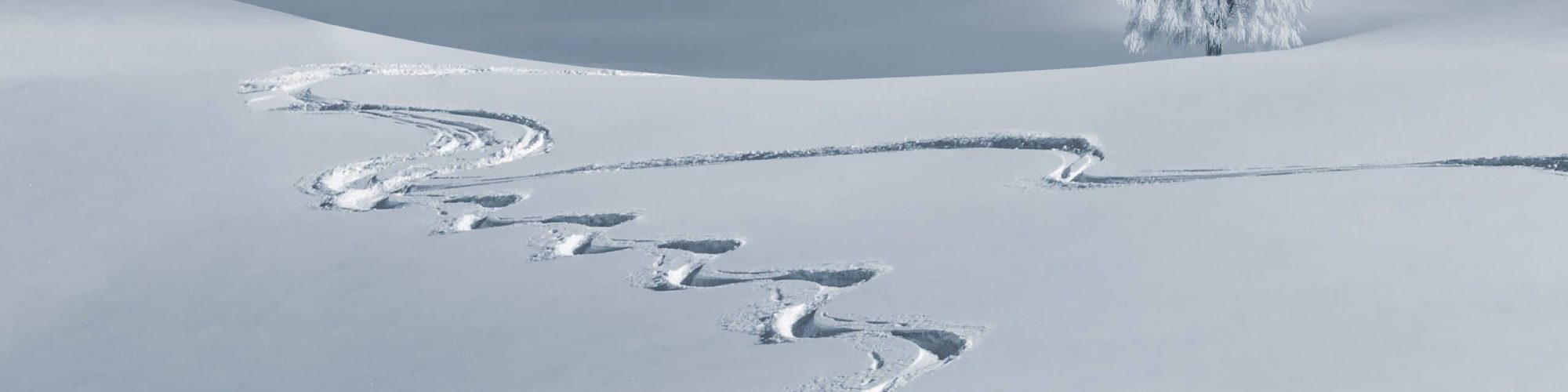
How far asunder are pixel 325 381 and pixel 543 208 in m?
2.70

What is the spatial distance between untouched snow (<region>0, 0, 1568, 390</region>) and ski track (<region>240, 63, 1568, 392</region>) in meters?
0.03

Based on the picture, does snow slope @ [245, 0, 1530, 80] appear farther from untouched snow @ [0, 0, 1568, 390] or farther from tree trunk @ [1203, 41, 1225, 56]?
untouched snow @ [0, 0, 1568, 390]

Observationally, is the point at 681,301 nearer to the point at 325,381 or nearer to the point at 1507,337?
the point at 325,381

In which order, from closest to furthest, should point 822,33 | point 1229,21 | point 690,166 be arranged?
point 690,166
point 1229,21
point 822,33

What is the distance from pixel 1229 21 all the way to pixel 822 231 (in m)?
15.9

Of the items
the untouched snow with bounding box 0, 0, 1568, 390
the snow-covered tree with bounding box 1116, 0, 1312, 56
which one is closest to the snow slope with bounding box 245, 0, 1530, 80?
the snow-covered tree with bounding box 1116, 0, 1312, 56

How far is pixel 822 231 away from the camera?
847 centimetres

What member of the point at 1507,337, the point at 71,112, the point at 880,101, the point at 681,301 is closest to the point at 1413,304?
the point at 1507,337

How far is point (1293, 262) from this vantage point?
23.1 ft

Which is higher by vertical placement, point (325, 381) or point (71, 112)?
point (71, 112)

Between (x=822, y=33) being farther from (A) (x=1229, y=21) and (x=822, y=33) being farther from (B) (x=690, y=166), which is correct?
(B) (x=690, y=166)

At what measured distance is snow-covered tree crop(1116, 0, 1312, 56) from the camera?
22.3m

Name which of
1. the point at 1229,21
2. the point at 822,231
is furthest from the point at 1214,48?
the point at 822,231

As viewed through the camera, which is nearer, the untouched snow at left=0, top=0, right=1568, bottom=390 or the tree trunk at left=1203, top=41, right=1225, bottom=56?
the untouched snow at left=0, top=0, right=1568, bottom=390
